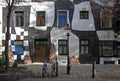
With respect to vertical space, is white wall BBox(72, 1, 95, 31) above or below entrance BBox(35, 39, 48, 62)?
above

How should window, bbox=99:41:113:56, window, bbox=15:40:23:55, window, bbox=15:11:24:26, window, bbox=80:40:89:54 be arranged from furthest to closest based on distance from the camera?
1. window, bbox=15:11:24:26
2. window, bbox=15:40:23:55
3. window, bbox=80:40:89:54
4. window, bbox=99:41:113:56

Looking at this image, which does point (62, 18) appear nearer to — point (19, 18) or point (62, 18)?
point (62, 18)

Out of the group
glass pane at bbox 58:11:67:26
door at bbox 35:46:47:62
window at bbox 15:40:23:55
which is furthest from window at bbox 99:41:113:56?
window at bbox 15:40:23:55

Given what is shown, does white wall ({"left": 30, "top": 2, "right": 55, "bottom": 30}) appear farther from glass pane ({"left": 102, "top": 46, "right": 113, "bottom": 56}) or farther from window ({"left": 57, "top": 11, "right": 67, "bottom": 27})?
glass pane ({"left": 102, "top": 46, "right": 113, "bottom": 56})

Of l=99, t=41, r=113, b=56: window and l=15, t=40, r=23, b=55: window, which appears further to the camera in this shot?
l=15, t=40, r=23, b=55: window

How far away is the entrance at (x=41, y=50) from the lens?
45.0 m

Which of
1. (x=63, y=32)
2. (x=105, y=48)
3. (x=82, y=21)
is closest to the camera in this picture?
(x=105, y=48)

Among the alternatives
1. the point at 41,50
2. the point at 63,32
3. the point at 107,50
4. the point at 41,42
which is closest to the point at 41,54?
the point at 41,50

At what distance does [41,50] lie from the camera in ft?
148

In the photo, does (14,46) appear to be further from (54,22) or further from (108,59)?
(108,59)

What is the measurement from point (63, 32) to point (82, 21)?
276 centimetres

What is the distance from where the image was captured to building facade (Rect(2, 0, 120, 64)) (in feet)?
146

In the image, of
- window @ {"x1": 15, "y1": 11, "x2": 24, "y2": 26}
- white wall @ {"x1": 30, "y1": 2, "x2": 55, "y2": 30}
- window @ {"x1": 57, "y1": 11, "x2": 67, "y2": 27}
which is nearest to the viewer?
white wall @ {"x1": 30, "y1": 2, "x2": 55, "y2": 30}

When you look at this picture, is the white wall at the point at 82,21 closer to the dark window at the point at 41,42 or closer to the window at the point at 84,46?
the window at the point at 84,46
